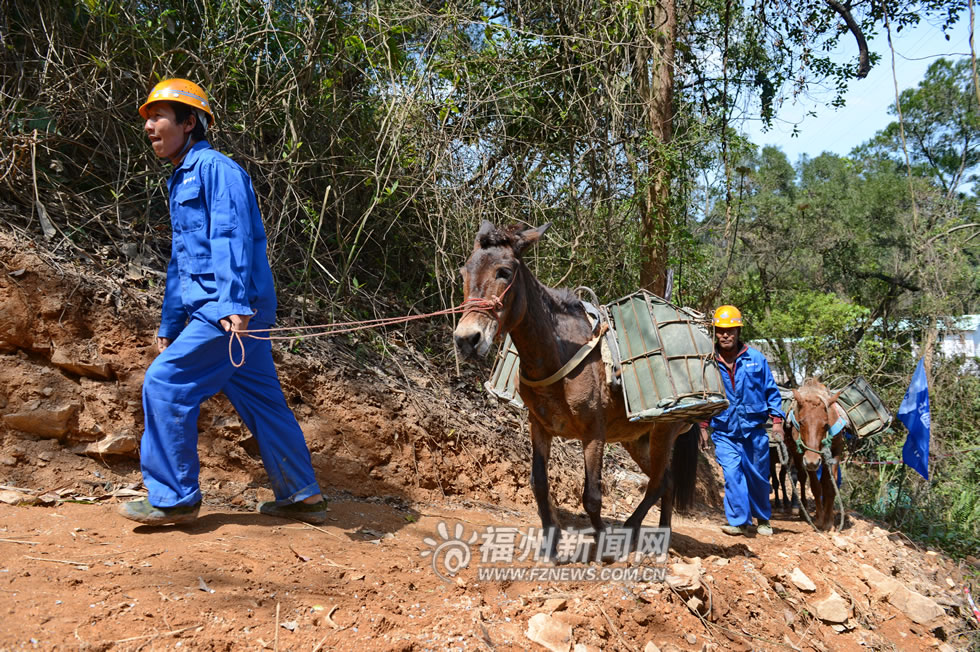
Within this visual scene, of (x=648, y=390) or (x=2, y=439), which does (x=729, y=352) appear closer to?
(x=648, y=390)

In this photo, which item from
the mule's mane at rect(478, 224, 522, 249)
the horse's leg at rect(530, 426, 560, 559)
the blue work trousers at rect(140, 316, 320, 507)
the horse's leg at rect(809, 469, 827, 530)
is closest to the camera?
the blue work trousers at rect(140, 316, 320, 507)

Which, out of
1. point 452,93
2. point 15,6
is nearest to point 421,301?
point 452,93

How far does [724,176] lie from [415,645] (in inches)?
296

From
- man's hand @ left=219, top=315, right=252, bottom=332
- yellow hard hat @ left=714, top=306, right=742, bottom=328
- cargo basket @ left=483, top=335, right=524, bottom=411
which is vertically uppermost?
yellow hard hat @ left=714, top=306, right=742, bottom=328

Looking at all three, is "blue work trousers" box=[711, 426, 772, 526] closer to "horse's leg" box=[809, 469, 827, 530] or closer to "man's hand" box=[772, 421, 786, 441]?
"man's hand" box=[772, 421, 786, 441]

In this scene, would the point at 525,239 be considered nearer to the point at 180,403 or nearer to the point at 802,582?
the point at 180,403

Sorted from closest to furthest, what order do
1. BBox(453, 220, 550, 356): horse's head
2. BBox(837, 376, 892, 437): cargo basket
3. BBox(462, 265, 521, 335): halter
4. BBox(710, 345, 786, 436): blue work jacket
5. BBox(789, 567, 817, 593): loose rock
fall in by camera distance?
BBox(453, 220, 550, 356): horse's head, BBox(462, 265, 521, 335): halter, BBox(789, 567, 817, 593): loose rock, BBox(710, 345, 786, 436): blue work jacket, BBox(837, 376, 892, 437): cargo basket

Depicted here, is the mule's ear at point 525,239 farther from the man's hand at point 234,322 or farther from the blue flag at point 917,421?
the blue flag at point 917,421

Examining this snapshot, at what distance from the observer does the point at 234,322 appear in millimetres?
3693

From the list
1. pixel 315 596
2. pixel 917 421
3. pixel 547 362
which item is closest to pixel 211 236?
pixel 315 596

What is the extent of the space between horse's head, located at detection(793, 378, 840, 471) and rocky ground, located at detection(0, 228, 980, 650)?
865 millimetres

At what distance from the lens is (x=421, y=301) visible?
24.2ft

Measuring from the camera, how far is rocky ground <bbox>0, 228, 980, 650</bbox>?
3035 mm

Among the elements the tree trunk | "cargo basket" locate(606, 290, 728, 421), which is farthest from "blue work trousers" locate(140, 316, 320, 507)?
the tree trunk
